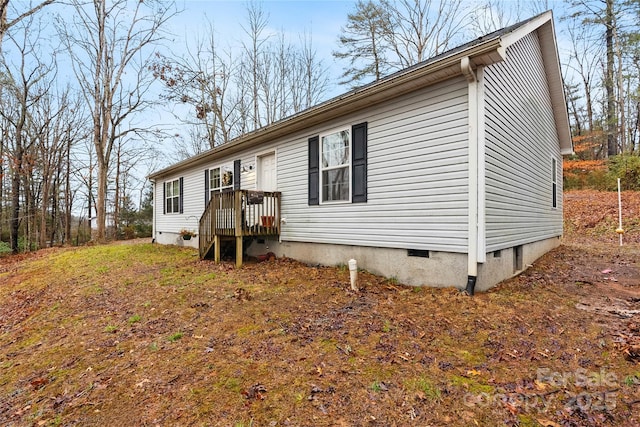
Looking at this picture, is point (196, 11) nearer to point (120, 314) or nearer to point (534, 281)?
point (120, 314)

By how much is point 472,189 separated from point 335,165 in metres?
2.90

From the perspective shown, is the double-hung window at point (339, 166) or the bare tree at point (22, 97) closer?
the double-hung window at point (339, 166)

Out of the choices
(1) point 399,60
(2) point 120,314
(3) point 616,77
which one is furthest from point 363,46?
(2) point 120,314

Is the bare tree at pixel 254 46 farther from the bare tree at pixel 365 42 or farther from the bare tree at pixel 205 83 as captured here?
the bare tree at pixel 365 42

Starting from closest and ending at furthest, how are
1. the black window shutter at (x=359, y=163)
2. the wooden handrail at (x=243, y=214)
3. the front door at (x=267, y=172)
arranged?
the black window shutter at (x=359, y=163) < the wooden handrail at (x=243, y=214) < the front door at (x=267, y=172)

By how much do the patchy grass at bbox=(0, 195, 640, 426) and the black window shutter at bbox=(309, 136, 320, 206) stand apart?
195 cm

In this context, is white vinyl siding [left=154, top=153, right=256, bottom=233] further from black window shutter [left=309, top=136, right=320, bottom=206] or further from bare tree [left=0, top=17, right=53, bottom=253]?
bare tree [left=0, top=17, right=53, bottom=253]

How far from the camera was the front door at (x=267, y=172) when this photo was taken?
8.47 meters

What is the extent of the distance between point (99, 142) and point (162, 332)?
1592cm

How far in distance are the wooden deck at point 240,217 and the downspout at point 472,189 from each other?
15.4 feet

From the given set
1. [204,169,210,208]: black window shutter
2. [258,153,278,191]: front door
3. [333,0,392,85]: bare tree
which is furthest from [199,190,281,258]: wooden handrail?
[333,0,392,85]: bare tree

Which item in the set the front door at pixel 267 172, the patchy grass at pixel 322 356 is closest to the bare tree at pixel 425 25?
the front door at pixel 267 172

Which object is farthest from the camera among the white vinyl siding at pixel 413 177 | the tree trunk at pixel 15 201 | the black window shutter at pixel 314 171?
the tree trunk at pixel 15 201

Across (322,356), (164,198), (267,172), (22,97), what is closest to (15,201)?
(22,97)
